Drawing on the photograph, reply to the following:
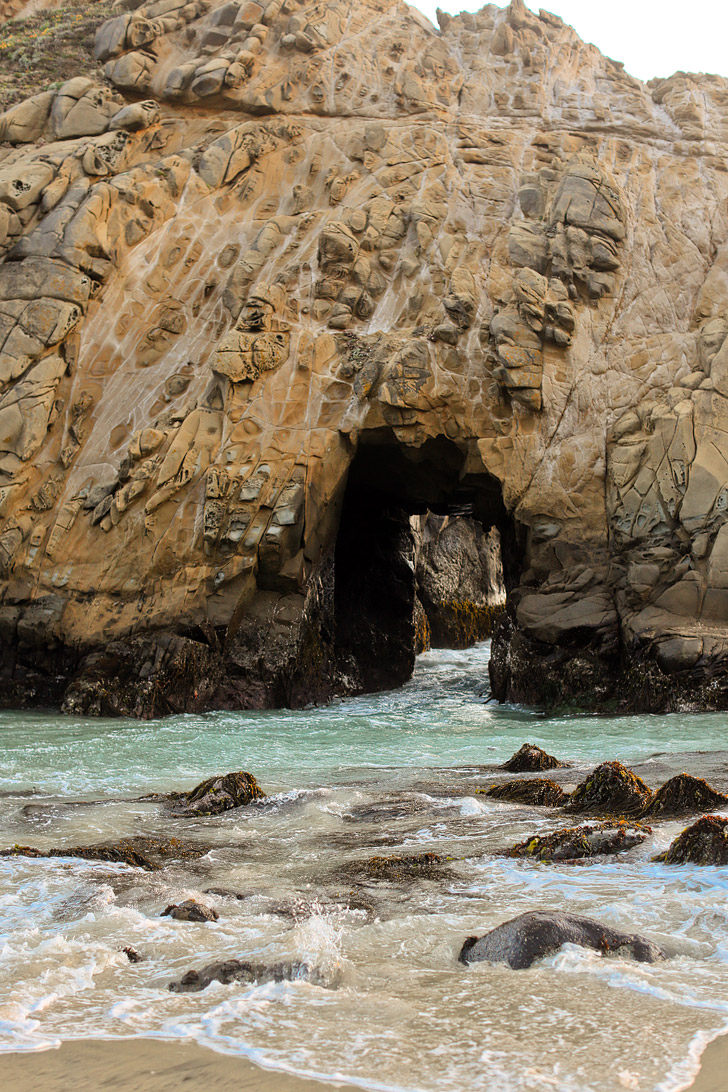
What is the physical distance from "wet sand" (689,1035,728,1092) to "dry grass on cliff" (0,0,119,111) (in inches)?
851

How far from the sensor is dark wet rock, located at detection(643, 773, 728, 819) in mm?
5355

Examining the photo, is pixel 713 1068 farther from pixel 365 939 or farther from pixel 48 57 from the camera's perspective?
pixel 48 57

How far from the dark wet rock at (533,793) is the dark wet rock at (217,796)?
5.44 ft

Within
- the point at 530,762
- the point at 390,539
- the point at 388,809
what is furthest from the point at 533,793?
the point at 390,539

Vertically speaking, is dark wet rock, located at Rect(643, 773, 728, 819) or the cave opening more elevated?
the cave opening

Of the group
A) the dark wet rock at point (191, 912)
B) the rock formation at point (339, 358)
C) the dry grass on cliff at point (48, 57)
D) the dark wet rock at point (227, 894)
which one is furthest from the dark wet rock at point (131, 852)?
the dry grass on cliff at point (48, 57)

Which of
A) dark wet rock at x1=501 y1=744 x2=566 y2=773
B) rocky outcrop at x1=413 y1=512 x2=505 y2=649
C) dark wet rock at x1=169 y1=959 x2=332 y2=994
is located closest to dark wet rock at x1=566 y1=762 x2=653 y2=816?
dark wet rock at x1=501 y1=744 x2=566 y2=773

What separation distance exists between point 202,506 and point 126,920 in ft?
37.8

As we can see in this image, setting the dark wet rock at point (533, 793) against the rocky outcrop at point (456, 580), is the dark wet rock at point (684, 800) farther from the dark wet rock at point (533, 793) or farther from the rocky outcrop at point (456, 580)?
the rocky outcrop at point (456, 580)

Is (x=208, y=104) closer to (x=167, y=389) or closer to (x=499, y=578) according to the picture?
(x=167, y=389)

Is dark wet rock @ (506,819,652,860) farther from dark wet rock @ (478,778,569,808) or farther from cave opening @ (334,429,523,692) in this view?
cave opening @ (334,429,523,692)

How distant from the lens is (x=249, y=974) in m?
3.08

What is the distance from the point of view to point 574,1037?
101 inches

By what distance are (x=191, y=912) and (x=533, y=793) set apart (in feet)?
10.1
